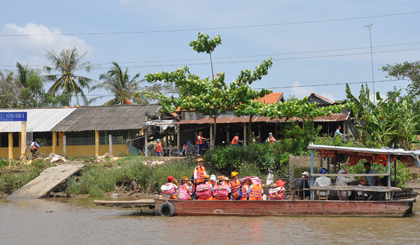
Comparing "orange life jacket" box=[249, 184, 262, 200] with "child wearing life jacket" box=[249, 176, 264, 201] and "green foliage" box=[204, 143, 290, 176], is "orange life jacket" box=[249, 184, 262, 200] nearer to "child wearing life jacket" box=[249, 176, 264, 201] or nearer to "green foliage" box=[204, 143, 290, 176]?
"child wearing life jacket" box=[249, 176, 264, 201]

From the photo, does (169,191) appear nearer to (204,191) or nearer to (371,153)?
Answer: (204,191)

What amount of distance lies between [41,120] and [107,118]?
15.6 ft

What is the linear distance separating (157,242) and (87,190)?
1091cm

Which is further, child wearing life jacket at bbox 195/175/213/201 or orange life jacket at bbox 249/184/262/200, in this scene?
child wearing life jacket at bbox 195/175/213/201

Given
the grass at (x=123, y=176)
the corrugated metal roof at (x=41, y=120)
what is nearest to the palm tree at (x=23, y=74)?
the corrugated metal roof at (x=41, y=120)

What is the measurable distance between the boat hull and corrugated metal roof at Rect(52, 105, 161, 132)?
13.3 meters

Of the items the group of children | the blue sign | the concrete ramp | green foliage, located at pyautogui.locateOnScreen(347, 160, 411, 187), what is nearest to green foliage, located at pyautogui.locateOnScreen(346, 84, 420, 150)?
green foliage, located at pyautogui.locateOnScreen(347, 160, 411, 187)

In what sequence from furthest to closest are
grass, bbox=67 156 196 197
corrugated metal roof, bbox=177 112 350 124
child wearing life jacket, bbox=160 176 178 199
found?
1. corrugated metal roof, bbox=177 112 350 124
2. grass, bbox=67 156 196 197
3. child wearing life jacket, bbox=160 176 178 199

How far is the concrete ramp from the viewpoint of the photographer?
19.8 m

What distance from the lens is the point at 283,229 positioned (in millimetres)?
11766

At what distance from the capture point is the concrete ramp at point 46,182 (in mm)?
19766

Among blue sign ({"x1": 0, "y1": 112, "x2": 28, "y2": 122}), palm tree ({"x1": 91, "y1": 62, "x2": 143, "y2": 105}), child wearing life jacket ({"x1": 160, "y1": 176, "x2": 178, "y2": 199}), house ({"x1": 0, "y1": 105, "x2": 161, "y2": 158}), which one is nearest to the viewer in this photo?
child wearing life jacket ({"x1": 160, "y1": 176, "x2": 178, "y2": 199})

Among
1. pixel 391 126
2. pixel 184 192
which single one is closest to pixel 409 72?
pixel 391 126

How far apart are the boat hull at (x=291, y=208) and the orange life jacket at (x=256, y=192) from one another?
245 millimetres
